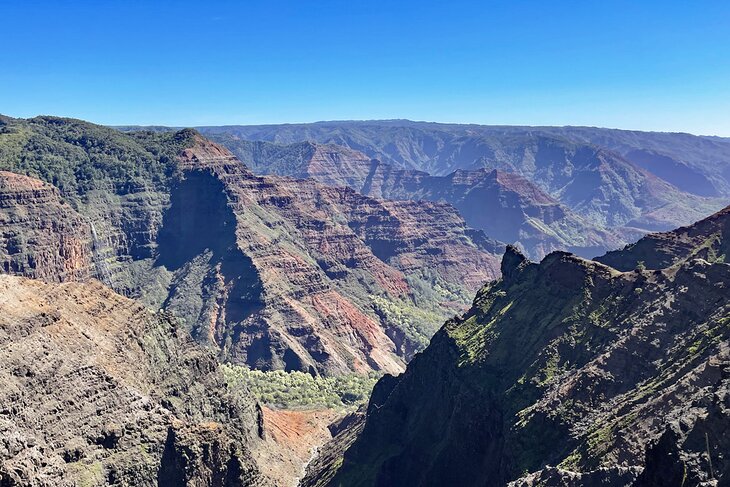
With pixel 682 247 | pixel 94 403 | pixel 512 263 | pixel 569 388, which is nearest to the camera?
pixel 569 388

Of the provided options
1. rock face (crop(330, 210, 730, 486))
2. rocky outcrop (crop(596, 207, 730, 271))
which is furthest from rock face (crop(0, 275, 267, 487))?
rocky outcrop (crop(596, 207, 730, 271))

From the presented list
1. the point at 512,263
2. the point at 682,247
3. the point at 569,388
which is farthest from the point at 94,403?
the point at 682,247

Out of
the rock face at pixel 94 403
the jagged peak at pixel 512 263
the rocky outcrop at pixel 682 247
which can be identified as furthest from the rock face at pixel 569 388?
the rock face at pixel 94 403

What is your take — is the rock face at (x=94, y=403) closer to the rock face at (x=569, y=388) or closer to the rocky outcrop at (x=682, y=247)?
the rock face at (x=569, y=388)

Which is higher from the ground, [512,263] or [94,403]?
[512,263]

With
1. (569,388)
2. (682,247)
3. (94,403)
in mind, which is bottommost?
(94,403)

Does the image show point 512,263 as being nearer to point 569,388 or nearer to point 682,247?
point 682,247
